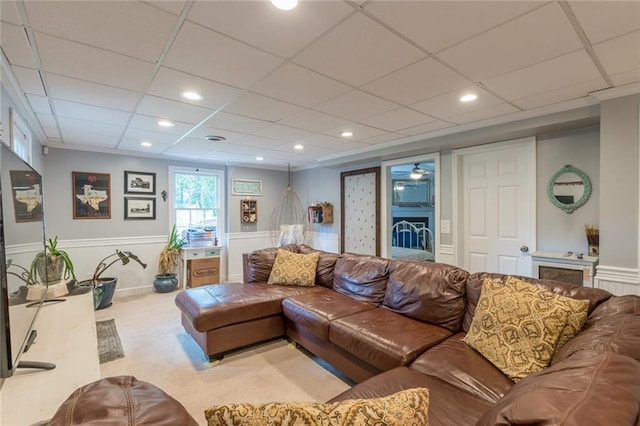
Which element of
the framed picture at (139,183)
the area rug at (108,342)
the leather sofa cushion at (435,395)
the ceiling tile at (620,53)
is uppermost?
the ceiling tile at (620,53)

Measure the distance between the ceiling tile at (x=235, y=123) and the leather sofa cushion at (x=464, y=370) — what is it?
2.64 metres

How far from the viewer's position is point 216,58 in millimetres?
1876

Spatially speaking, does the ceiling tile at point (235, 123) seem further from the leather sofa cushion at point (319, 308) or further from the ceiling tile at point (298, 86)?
the leather sofa cushion at point (319, 308)

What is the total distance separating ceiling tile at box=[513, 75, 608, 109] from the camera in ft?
7.73

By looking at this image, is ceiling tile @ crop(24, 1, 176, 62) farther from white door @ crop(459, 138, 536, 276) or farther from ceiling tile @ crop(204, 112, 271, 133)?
white door @ crop(459, 138, 536, 276)

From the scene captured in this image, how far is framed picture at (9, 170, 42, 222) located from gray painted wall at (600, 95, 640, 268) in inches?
157

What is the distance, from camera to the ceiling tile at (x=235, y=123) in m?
3.04

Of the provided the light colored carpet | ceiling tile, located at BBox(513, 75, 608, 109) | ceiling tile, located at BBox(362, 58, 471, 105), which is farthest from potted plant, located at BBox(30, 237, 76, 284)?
ceiling tile, located at BBox(513, 75, 608, 109)

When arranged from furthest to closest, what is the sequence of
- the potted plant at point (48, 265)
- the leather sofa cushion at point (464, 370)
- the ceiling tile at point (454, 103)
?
1. the ceiling tile at point (454, 103)
2. the potted plant at point (48, 265)
3. the leather sofa cushion at point (464, 370)

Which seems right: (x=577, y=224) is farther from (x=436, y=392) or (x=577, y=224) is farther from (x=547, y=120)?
(x=436, y=392)

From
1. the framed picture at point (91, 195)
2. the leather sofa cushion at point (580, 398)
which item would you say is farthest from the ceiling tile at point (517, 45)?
the framed picture at point (91, 195)

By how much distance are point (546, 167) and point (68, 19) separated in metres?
4.23

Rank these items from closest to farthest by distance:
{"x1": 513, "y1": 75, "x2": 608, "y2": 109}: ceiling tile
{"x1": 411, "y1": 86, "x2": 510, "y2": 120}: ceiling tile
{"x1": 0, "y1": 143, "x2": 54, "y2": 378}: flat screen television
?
{"x1": 0, "y1": 143, "x2": 54, "y2": 378}: flat screen television → {"x1": 513, "y1": 75, "x2": 608, "y2": 109}: ceiling tile → {"x1": 411, "y1": 86, "x2": 510, "y2": 120}: ceiling tile

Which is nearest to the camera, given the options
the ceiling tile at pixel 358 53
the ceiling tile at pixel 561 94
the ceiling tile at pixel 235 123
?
the ceiling tile at pixel 358 53
